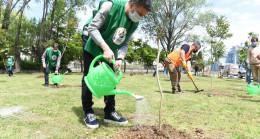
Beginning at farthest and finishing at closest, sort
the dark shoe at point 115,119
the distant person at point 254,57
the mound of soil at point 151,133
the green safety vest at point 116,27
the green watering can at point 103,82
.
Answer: the distant person at point 254,57, the dark shoe at point 115,119, the green safety vest at point 116,27, the mound of soil at point 151,133, the green watering can at point 103,82

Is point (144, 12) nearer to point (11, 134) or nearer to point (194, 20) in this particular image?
point (11, 134)

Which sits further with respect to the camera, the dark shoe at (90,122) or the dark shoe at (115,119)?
the dark shoe at (115,119)

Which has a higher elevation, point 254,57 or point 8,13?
point 8,13

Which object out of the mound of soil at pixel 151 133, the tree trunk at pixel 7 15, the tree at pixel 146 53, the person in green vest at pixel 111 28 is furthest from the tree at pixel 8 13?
the mound of soil at pixel 151 133

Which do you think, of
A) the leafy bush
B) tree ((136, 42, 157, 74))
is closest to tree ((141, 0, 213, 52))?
tree ((136, 42, 157, 74))

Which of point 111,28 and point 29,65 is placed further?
point 29,65

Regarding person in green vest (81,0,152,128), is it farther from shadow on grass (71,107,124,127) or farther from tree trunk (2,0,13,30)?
tree trunk (2,0,13,30)

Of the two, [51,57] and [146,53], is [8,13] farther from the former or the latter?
[146,53]

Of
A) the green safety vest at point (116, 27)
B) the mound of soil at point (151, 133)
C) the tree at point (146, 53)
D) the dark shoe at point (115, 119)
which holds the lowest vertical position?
the mound of soil at point (151, 133)

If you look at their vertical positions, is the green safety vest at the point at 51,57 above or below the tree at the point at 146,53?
below

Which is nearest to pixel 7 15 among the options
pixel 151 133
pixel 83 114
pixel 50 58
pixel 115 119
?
pixel 50 58

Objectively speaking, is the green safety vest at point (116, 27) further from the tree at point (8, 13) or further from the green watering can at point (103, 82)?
the tree at point (8, 13)

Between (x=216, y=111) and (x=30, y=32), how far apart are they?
3797 centimetres

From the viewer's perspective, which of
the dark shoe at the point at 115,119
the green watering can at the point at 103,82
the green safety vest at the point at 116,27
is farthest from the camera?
the dark shoe at the point at 115,119
